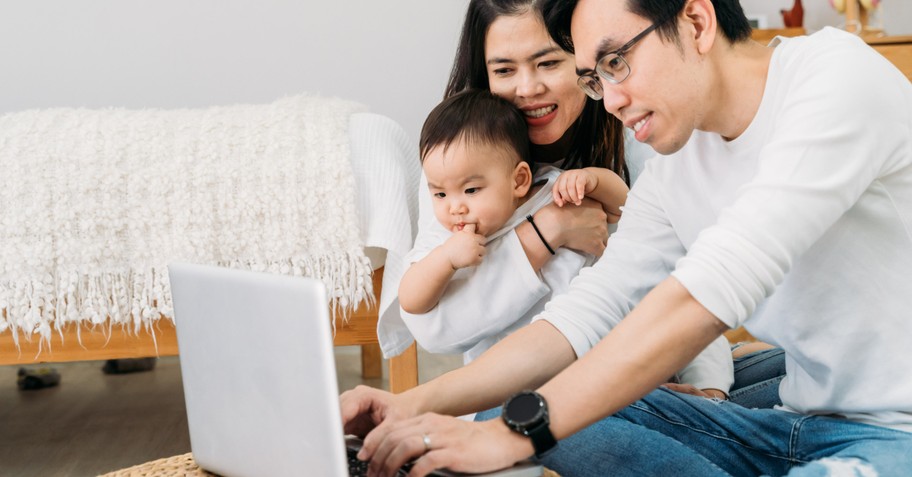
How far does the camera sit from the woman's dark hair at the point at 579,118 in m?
1.52

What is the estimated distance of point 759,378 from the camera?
1.47m

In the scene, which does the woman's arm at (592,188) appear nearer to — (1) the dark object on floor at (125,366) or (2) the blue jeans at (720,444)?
(2) the blue jeans at (720,444)

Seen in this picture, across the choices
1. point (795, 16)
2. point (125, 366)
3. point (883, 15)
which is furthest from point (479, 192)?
point (883, 15)

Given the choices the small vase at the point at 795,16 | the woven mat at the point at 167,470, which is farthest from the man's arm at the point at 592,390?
the small vase at the point at 795,16

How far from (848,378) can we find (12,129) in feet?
5.17

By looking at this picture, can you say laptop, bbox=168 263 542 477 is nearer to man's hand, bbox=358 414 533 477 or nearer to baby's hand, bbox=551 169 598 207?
man's hand, bbox=358 414 533 477

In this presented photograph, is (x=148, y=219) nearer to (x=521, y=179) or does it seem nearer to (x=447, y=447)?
(x=521, y=179)

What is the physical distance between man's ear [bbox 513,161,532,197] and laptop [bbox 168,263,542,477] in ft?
1.90

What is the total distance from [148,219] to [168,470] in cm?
82

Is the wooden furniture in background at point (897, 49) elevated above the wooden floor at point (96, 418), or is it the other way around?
the wooden furniture in background at point (897, 49)

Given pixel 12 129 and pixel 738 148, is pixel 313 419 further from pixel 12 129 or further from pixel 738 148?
pixel 12 129

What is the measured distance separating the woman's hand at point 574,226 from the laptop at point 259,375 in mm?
532

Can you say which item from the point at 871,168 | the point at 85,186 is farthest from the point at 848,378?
the point at 85,186

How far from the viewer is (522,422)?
2.89 ft
